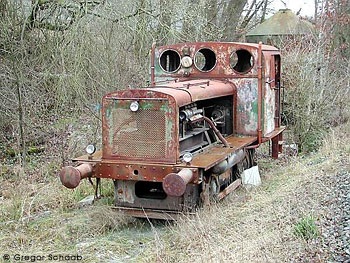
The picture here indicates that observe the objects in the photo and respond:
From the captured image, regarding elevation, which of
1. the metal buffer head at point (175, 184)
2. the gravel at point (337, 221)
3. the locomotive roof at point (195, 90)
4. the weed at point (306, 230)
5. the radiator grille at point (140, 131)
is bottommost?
the gravel at point (337, 221)

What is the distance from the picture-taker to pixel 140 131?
23.8ft

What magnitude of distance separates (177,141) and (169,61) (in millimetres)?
3245

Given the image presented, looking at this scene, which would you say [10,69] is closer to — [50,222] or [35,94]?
[35,94]

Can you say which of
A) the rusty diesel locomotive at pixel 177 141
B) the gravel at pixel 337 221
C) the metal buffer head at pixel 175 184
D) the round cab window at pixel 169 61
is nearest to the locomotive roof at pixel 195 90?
the rusty diesel locomotive at pixel 177 141

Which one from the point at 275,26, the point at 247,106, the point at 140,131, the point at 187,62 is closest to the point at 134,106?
Result: the point at 140,131

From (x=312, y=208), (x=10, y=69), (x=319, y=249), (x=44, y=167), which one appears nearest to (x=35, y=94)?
(x=10, y=69)

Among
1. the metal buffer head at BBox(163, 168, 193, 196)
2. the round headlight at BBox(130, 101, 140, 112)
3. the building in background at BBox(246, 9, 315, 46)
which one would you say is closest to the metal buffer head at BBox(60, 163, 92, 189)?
the round headlight at BBox(130, 101, 140, 112)

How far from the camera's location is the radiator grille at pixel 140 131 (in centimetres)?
712

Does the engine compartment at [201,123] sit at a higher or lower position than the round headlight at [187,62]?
lower

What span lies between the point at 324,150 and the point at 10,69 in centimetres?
697

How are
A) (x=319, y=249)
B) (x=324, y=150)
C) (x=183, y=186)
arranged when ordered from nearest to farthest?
(x=319, y=249) < (x=183, y=186) < (x=324, y=150)

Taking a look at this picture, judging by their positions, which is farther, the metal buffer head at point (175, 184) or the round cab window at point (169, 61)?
the round cab window at point (169, 61)

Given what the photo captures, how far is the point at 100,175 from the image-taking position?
24.0 feet

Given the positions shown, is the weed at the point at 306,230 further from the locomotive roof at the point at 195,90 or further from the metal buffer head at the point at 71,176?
the metal buffer head at the point at 71,176
